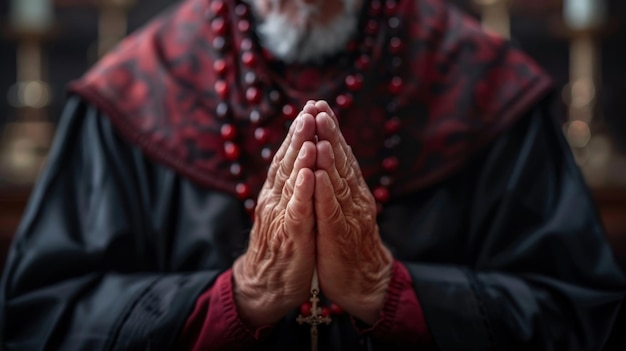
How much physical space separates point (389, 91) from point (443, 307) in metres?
0.49

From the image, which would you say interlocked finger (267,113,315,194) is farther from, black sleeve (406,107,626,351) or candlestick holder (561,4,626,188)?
candlestick holder (561,4,626,188)

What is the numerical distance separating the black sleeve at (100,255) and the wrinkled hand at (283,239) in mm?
113

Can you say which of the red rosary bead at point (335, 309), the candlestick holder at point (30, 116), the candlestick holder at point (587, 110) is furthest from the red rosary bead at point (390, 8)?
the candlestick holder at point (30, 116)

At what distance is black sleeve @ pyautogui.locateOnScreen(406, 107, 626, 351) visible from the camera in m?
1.34

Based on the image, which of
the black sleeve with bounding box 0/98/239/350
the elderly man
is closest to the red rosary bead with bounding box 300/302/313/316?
the elderly man

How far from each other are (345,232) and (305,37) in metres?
0.53

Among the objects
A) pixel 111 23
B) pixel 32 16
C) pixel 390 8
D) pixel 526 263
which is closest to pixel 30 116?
pixel 32 16

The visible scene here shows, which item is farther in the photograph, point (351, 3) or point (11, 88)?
point (11, 88)

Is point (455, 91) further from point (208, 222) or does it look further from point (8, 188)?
point (8, 188)

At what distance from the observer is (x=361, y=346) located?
1.40 metres

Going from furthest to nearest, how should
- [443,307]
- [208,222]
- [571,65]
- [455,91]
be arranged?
[571,65]
[455,91]
[208,222]
[443,307]

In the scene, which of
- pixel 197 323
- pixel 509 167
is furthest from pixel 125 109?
pixel 509 167

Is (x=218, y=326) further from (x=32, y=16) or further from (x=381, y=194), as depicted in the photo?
(x=32, y=16)

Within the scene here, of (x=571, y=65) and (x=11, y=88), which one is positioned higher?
(x=571, y=65)
